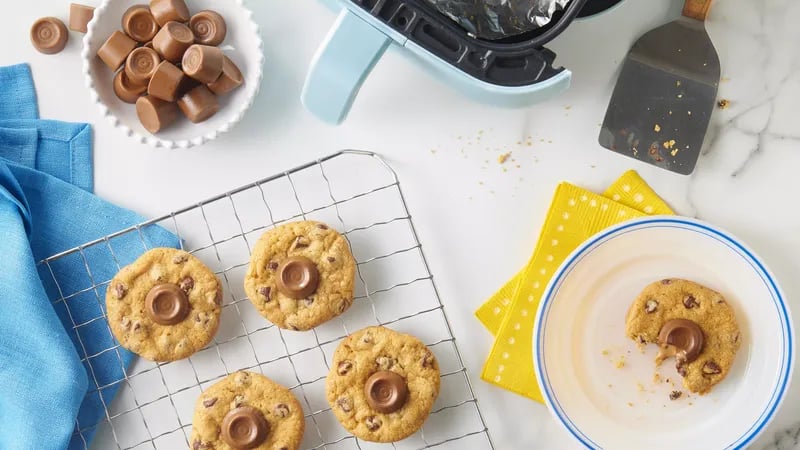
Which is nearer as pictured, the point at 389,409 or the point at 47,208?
the point at 389,409

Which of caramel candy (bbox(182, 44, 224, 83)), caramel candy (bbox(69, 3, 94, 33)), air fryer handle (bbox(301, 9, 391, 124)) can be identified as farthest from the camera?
caramel candy (bbox(69, 3, 94, 33))

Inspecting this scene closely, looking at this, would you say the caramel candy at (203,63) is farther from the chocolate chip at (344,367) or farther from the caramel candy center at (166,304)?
the chocolate chip at (344,367)

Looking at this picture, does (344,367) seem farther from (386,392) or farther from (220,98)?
(220,98)

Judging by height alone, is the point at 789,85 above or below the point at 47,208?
below

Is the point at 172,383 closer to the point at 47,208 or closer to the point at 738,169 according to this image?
the point at 47,208

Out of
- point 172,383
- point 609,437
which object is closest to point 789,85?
point 609,437

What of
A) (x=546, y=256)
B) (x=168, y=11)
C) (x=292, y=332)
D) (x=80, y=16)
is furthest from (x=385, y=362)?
(x=80, y=16)

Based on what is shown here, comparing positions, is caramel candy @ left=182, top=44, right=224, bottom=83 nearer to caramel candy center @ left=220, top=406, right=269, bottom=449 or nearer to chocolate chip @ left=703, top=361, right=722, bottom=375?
caramel candy center @ left=220, top=406, right=269, bottom=449

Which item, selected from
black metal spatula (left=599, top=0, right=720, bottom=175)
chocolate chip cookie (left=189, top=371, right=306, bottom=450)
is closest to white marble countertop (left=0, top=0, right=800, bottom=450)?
black metal spatula (left=599, top=0, right=720, bottom=175)
